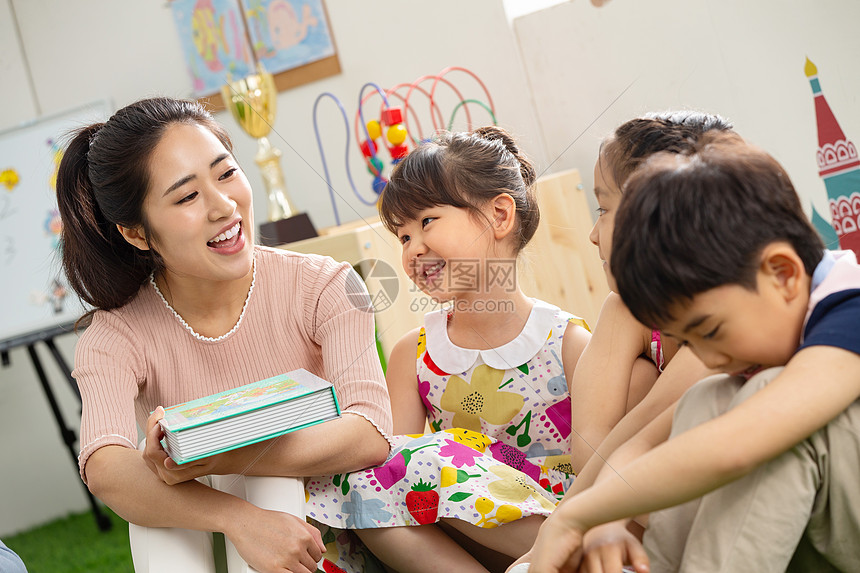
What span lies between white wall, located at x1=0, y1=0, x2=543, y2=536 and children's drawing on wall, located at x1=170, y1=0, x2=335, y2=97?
1.9 inches

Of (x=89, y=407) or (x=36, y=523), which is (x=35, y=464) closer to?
(x=36, y=523)

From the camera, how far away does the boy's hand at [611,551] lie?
0.63 metres

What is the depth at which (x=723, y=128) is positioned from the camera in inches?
34.7

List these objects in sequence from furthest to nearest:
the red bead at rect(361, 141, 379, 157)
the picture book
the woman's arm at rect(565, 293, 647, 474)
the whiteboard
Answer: the whiteboard < the red bead at rect(361, 141, 379, 157) < the woman's arm at rect(565, 293, 647, 474) < the picture book

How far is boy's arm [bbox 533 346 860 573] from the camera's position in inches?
22.3

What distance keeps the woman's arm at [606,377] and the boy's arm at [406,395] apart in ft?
1.24

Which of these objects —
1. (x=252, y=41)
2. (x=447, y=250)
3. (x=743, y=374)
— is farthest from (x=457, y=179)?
(x=252, y=41)

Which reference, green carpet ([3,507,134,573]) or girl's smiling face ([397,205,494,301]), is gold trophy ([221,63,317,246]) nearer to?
girl's smiling face ([397,205,494,301])

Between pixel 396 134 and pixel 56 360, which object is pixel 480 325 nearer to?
pixel 396 134

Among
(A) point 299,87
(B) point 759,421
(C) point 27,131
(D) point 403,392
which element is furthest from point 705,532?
(C) point 27,131

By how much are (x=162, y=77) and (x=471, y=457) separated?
6.27ft

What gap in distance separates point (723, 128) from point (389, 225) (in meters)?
0.52

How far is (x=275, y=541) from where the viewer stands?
0.86 meters

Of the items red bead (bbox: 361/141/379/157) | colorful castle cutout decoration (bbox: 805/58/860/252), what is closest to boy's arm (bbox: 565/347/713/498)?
colorful castle cutout decoration (bbox: 805/58/860/252)
